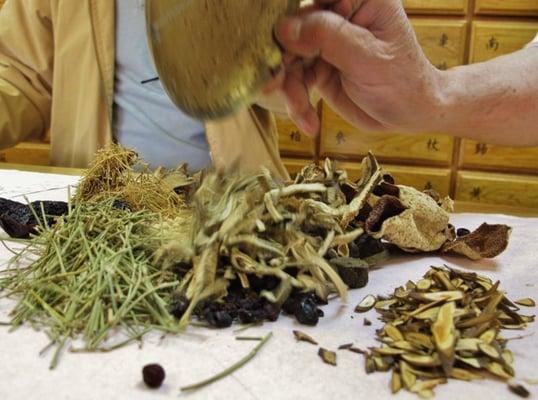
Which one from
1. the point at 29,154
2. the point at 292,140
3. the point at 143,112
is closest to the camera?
the point at 143,112

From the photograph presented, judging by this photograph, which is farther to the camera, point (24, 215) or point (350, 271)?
point (24, 215)

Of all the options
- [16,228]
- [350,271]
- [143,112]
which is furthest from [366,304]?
[143,112]

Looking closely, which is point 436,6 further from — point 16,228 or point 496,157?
point 16,228

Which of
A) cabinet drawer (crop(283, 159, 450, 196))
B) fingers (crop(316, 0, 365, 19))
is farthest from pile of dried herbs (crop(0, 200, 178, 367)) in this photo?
cabinet drawer (crop(283, 159, 450, 196))

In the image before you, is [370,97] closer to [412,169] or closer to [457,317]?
[457,317]

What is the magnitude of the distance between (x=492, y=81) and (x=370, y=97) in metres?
0.19

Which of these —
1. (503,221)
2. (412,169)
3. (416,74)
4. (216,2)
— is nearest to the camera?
(216,2)

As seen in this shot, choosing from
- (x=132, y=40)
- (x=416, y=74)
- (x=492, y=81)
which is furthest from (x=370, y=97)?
(x=132, y=40)

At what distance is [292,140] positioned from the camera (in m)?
2.22

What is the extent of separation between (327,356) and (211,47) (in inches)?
13.5

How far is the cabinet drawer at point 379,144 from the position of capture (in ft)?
6.79

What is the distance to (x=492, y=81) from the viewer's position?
0.85m

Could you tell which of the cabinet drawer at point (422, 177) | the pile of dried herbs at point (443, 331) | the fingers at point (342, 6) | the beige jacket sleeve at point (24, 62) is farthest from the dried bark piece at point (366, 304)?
the cabinet drawer at point (422, 177)

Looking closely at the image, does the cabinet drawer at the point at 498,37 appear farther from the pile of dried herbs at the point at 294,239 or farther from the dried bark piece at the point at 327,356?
the dried bark piece at the point at 327,356
